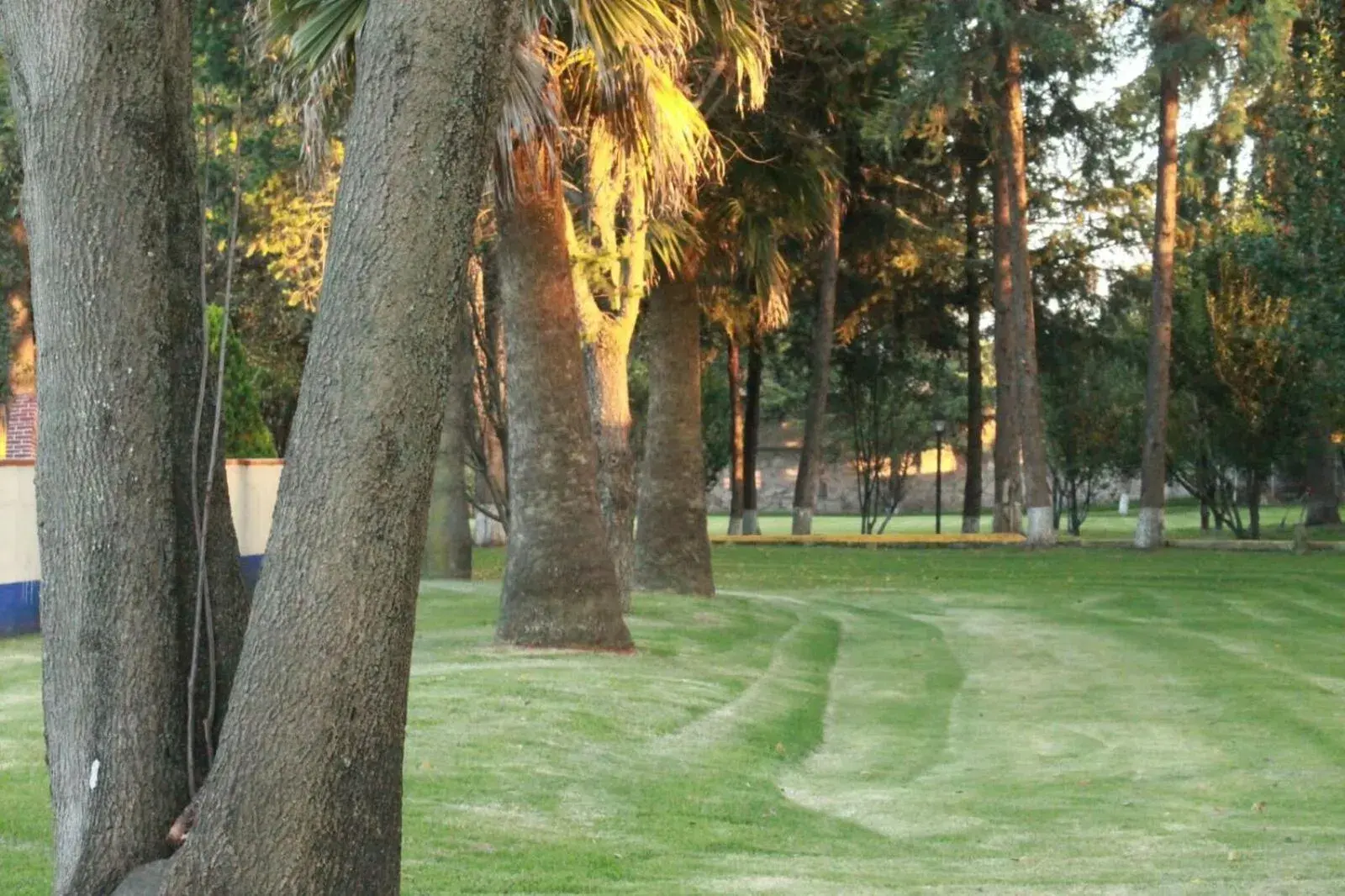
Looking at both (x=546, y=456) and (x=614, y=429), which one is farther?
(x=614, y=429)

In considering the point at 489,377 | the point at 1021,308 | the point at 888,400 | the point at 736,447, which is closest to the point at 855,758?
the point at 489,377

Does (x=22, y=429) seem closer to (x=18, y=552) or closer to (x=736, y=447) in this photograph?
(x=18, y=552)

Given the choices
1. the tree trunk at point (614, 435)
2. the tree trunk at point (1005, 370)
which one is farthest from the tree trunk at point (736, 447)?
the tree trunk at point (614, 435)

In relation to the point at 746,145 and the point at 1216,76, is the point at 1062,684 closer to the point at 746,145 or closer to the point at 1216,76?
the point at 746,145

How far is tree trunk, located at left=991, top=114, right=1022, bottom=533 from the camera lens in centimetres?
3791

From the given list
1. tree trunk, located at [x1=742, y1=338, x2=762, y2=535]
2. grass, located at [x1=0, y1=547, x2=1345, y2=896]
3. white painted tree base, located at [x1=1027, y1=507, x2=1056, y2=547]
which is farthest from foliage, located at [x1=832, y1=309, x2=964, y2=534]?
grass, located at [x1=0, y1=547, x2=1345, y2=896]

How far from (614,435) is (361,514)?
1559cm

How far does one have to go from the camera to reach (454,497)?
27141 mm

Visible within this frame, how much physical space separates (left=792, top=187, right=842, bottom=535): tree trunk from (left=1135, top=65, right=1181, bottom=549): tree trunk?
6484 mm

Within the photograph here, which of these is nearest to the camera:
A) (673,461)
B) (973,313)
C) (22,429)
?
(673,461)

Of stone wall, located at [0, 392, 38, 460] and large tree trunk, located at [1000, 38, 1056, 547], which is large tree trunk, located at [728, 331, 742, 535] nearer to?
large tree trunk, located at [1000, 38, 1056, 547]

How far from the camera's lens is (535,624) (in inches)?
637

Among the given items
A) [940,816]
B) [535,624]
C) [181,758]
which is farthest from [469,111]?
[535,624]

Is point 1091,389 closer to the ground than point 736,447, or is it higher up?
higher up
